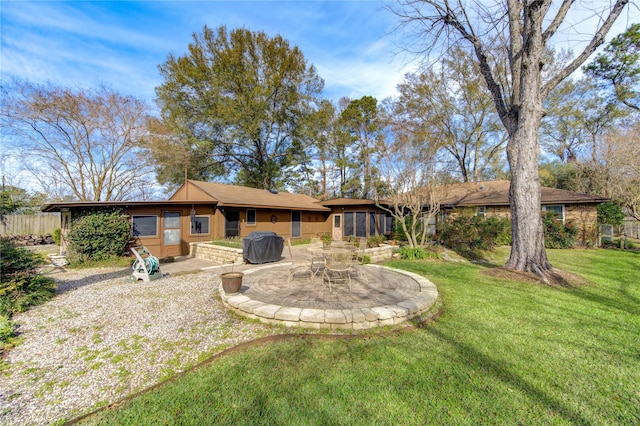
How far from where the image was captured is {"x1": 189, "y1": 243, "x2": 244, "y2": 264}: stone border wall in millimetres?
8711

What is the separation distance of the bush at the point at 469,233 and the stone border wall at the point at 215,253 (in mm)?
8920

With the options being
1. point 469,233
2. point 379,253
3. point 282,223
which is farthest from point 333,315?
point 282,223

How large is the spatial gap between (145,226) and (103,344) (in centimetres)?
767

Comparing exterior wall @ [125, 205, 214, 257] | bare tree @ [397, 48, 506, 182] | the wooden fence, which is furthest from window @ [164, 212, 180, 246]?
bare tree @ [397, 48, 506, 182]

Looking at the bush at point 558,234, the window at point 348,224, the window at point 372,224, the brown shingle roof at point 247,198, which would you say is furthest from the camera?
the window at point 348,224

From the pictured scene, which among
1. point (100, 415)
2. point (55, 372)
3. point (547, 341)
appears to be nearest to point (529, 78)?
point (547, 341)

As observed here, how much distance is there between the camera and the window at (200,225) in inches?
434

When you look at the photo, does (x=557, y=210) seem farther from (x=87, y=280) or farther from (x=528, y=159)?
(x=87, y=280)

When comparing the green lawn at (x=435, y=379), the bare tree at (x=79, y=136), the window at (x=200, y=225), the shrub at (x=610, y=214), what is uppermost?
the bare tree at (x=79, y=136)

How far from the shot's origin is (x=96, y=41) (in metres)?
9.30

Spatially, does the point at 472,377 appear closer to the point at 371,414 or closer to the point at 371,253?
the point at 371,414

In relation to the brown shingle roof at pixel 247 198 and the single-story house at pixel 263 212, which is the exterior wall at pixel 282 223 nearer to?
the single-story house at pixel 263 212

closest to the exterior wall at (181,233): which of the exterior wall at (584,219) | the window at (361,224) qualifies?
the window at (361,224)

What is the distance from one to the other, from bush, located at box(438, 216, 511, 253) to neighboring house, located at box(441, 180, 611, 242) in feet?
8.94
